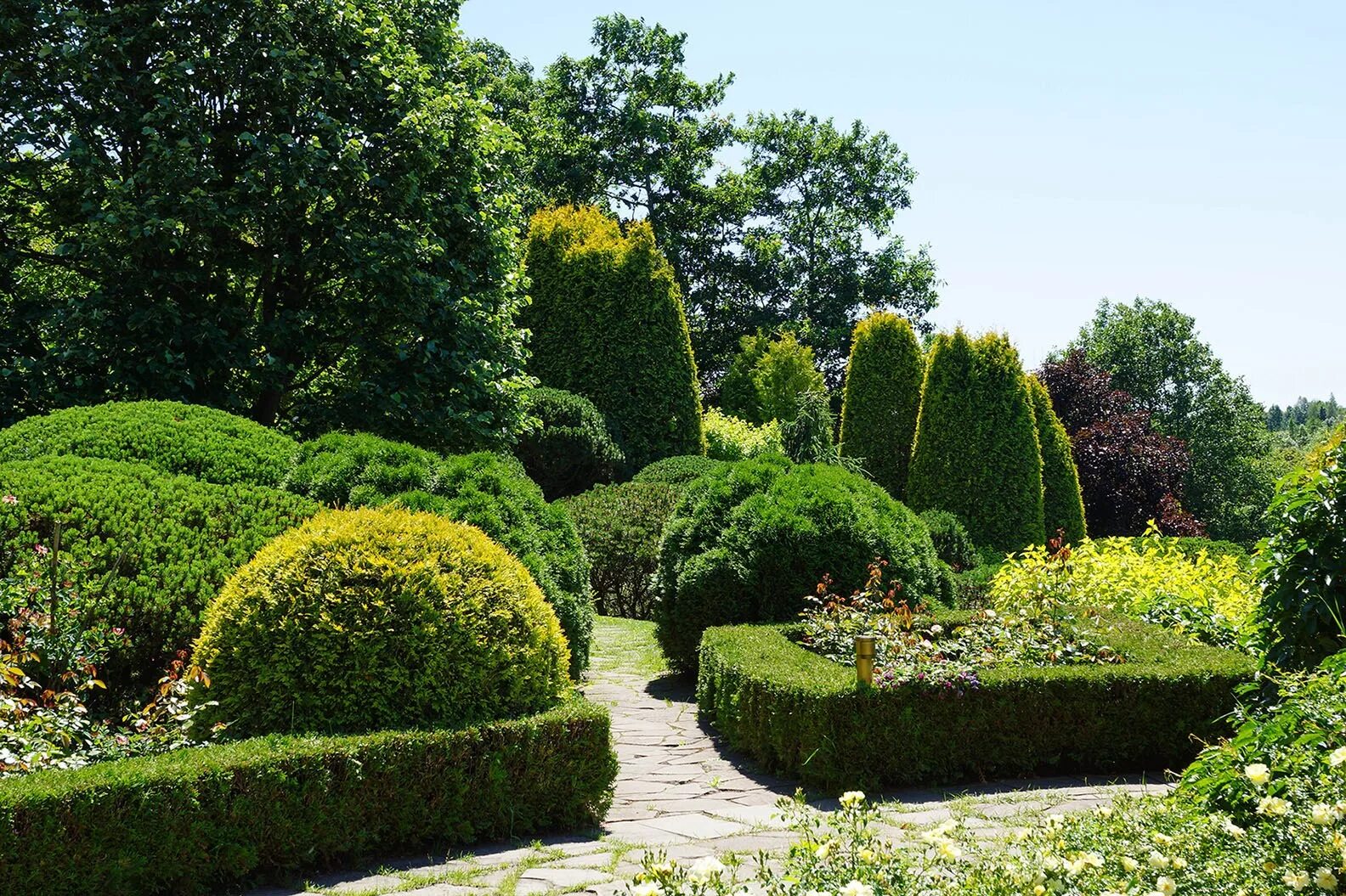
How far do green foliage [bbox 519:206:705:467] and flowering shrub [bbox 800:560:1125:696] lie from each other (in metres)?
10.1

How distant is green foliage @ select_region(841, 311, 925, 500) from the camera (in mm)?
20109

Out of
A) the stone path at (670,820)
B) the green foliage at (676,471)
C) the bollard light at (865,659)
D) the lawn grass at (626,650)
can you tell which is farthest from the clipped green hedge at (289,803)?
the green foliage at (676,471)

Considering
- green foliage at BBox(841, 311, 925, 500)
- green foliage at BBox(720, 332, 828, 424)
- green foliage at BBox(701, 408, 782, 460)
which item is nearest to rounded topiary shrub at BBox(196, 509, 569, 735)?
green foliage at BBox(701, 408, 782, 460)

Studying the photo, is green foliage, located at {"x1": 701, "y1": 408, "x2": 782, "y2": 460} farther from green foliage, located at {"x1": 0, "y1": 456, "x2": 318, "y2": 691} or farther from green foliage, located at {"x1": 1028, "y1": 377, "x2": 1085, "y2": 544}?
green foliage, located at {"x1": 0, "y1": 456, "x2": 318, "y2": 691}

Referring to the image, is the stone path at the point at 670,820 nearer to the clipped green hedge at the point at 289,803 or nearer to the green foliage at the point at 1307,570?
the clipped green hedge at the point at 289,803

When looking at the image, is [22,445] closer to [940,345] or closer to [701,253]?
[940,345]

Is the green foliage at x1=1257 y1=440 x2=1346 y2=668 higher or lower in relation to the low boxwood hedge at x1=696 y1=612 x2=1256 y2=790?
higher

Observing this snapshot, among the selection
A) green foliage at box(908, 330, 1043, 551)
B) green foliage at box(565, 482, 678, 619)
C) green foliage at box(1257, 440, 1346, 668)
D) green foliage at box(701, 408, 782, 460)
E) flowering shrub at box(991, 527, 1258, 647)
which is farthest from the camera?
green foliage at box(701, 408, 782, 460)

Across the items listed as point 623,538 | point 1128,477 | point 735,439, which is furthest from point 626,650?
point 1128,477

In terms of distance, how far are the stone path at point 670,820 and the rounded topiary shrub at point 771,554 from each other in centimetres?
146

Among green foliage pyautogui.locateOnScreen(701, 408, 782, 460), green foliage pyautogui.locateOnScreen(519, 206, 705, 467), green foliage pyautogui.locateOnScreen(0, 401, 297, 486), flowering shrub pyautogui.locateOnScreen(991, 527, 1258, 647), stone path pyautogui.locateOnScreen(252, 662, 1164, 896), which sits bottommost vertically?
stone path pyautogui.locateOnScreen(252, 662, 1164, 896)

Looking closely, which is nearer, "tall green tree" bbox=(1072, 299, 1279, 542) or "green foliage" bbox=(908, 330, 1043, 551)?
"green foliage" bbox=(908, 330, 1043, 551)

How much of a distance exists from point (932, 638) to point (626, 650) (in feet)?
13.5

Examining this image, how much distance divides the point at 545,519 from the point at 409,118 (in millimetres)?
4867
